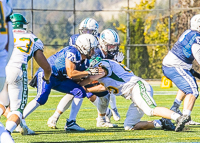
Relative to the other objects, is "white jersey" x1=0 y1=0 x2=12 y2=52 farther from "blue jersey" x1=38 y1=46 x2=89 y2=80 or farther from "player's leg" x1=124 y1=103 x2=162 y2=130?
"player's leg" x1=124 y1=103 x2=162 y2=130

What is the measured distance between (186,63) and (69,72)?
1785 mm

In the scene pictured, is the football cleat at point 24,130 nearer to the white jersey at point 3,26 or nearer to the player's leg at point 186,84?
the player's leg at point 186,84

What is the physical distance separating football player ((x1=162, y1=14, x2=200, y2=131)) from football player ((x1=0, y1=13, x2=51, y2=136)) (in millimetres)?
2052

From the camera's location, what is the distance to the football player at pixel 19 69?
4.68 metres

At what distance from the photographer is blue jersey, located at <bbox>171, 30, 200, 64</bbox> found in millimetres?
6211

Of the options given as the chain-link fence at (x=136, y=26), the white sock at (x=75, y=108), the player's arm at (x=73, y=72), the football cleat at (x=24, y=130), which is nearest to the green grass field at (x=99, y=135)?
the football cleat at (x=24, y=130)

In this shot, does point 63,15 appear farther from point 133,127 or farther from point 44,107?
point 133,127

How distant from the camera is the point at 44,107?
9.56 metres

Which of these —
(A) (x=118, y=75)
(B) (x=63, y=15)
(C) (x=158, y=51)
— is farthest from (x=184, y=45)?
(B) (x=63, y=15)

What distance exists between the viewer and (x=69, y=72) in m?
5.66

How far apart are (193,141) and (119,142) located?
84 cm

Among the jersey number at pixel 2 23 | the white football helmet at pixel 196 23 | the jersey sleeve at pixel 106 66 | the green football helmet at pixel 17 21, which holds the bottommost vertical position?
the jersey sleeve at pixel 106 66

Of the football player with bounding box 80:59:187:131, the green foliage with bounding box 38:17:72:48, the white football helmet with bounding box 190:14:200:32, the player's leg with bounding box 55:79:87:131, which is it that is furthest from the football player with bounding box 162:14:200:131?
the green foliage with bounding box 38:17:72:48

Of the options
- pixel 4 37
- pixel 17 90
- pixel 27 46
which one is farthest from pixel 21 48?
pixel 4 37
